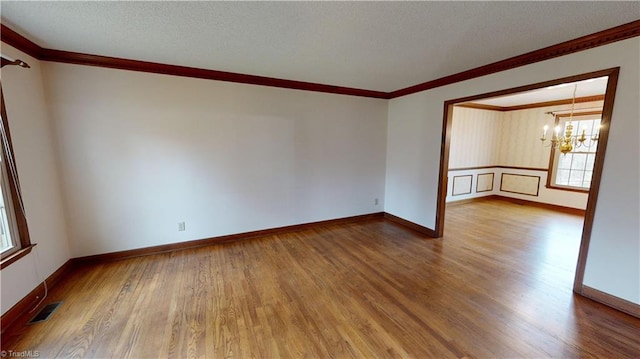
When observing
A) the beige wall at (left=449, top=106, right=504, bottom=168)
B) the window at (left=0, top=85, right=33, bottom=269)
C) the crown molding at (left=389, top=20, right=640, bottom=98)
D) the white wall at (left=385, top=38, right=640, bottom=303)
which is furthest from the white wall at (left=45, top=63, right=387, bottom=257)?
the beige wall at (left=449, top=106, right=504, bottom=168)

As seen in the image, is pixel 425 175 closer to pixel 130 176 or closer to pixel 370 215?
pixel 370 215

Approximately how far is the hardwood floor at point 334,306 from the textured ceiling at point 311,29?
2416 mm

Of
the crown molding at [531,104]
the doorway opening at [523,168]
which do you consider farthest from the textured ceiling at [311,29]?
the crown molding at [531,104]

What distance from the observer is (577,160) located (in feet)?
17.6

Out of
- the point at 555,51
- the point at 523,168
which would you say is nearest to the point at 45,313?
the point at 555,51

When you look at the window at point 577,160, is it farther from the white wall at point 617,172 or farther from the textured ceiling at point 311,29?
the textured ceiling at point 311,29

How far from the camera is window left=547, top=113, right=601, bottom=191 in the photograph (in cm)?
517

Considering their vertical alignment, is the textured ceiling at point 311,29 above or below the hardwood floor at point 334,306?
above

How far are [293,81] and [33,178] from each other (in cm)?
311

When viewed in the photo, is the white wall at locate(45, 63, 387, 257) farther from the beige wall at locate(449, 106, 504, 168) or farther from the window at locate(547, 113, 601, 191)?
the window at locate(547, 113, 601, 191)

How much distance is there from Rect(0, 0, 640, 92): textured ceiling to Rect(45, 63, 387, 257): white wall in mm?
481

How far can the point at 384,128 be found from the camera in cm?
471

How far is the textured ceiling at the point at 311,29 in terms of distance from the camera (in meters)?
1.77

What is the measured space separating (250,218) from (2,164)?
2.47m
